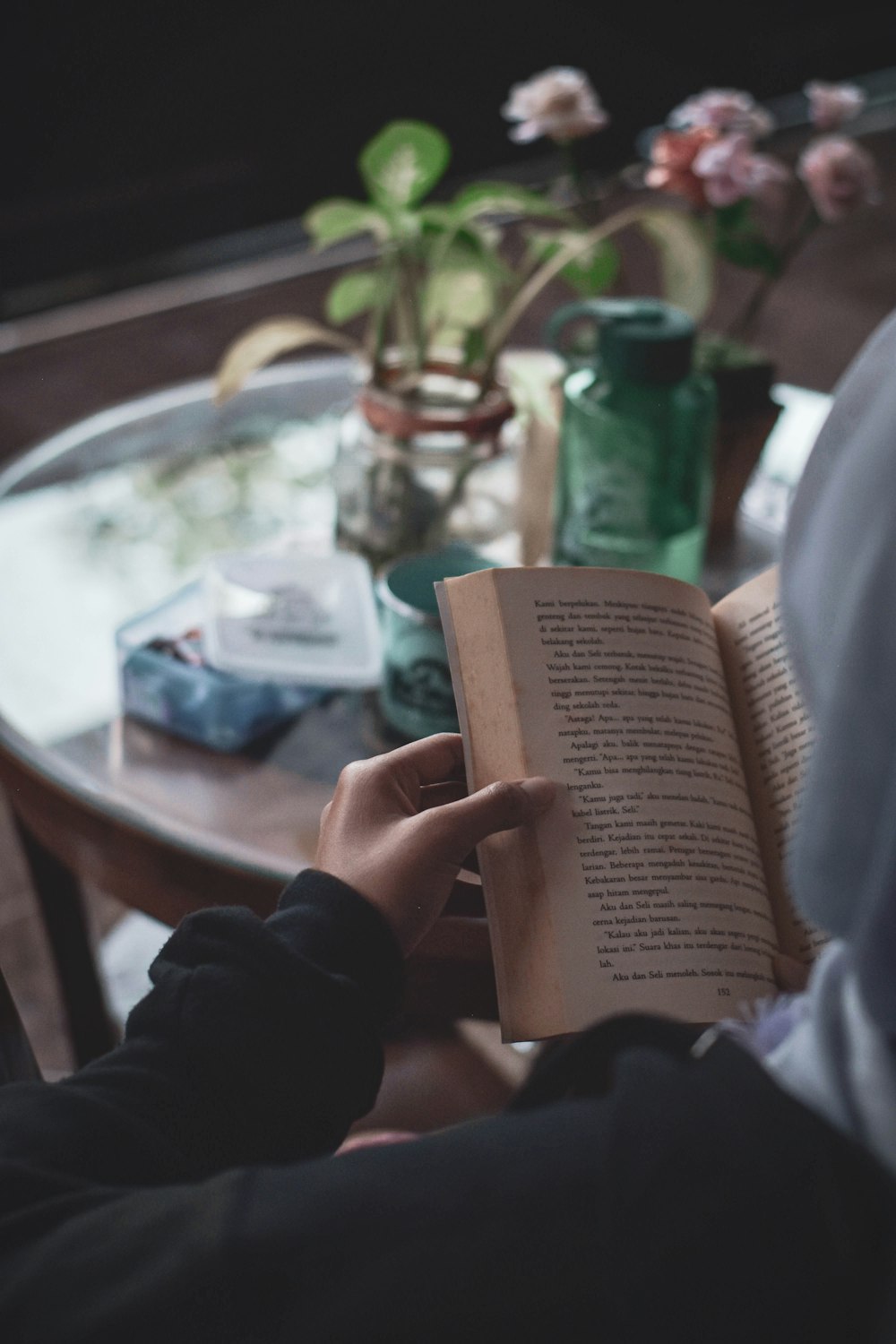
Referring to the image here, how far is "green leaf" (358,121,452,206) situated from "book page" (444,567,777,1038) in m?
0.51

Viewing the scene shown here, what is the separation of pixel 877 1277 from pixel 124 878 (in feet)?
1.78

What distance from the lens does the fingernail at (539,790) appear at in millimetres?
540

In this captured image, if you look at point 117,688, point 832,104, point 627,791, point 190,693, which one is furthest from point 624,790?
point 832,104

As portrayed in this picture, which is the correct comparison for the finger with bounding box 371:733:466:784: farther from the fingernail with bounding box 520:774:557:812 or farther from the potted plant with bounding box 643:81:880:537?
the potted plant with bounding box 643:81:880:537

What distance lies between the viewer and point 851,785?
348 mm

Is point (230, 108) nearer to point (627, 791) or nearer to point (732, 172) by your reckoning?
point (732, 172)

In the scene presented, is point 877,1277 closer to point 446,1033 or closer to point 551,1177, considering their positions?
point 551,1177

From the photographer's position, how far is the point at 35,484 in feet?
3.81

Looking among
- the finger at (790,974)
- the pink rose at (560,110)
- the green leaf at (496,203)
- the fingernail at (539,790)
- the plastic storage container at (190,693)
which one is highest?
the pink rose at (560,110)

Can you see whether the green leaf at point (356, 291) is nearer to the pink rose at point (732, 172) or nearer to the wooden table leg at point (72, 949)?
the pink rose at point (732, 172)

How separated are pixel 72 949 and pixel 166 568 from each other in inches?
13.5

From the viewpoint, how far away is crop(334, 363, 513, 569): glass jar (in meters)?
0.90

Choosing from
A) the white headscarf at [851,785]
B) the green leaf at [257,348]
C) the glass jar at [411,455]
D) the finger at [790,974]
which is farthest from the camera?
the green leaf at [257,348]

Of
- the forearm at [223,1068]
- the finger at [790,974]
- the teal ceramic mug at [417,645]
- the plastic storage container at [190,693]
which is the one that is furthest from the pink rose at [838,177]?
the forearm at [223,1068]
